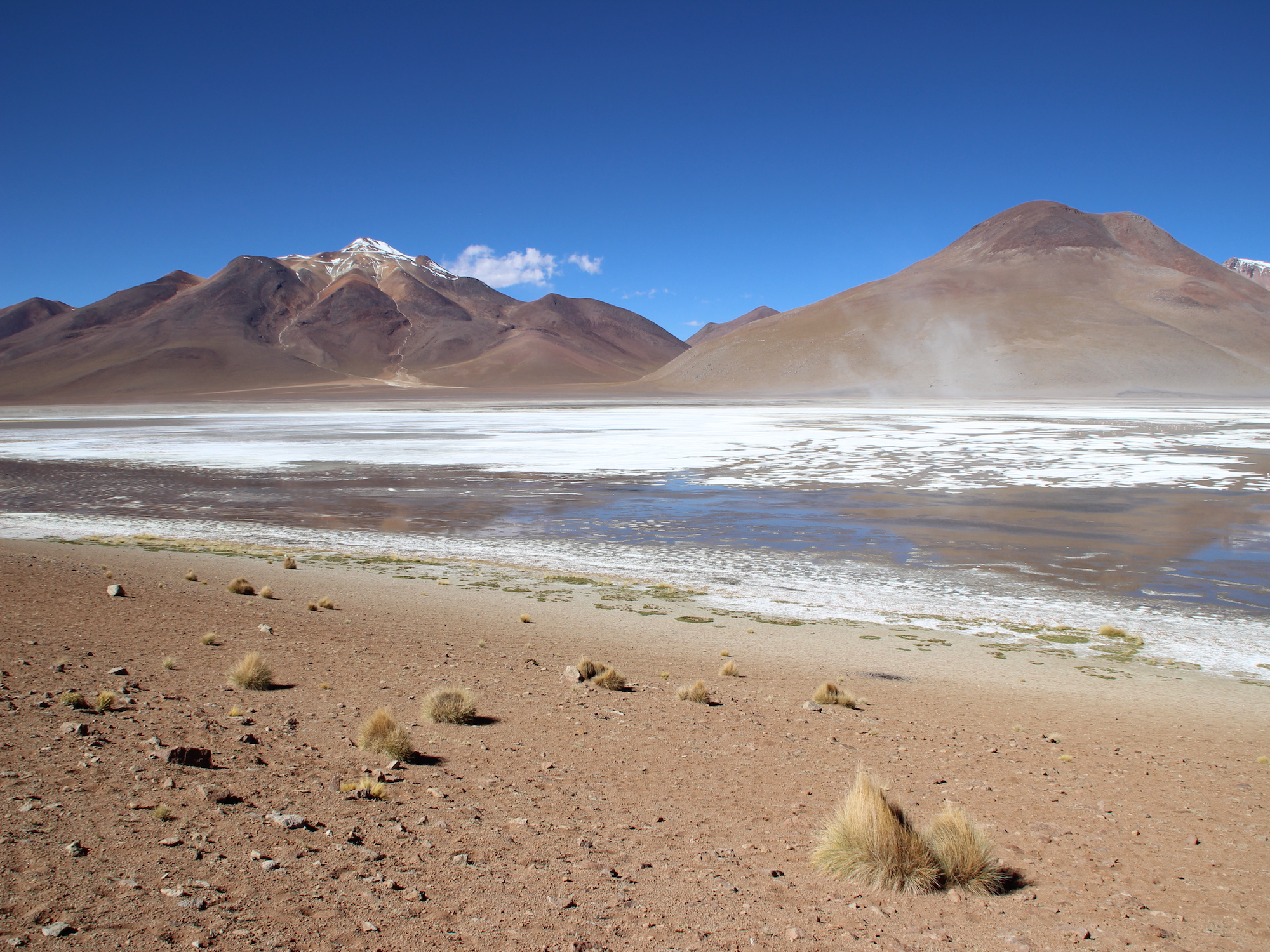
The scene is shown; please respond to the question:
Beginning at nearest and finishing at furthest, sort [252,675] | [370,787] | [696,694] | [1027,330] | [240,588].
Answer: [370,787]
[252,675]
[696,694]
[240,588]
[1027,330]

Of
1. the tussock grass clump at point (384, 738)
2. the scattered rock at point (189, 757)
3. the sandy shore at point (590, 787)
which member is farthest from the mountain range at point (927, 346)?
the scattered rock at point (189, 757)

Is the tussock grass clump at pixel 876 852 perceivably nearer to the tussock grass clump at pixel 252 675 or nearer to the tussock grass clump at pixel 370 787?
the tussock grass clump at pixel 370 787

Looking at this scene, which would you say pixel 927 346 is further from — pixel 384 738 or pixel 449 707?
pixel 384 738

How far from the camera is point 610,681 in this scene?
7133mm

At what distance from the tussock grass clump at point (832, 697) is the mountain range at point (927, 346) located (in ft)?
320

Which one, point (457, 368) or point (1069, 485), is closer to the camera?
point (1069, 485)

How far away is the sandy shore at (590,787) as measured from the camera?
145 inches

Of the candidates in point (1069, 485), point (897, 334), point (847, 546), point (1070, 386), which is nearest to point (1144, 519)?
point (1069, 485)

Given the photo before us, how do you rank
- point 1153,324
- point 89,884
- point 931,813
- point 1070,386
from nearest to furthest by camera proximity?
point 89,884, point 931,813, point 1070,386, point 1153,324

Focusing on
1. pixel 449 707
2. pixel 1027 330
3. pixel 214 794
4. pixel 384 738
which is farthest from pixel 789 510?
pixel 1027 330

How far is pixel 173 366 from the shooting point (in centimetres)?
16238

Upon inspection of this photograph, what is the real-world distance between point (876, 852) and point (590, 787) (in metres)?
1.72

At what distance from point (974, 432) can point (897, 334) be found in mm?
87141

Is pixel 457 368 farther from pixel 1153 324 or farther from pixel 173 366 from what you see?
pixel 1153 324
